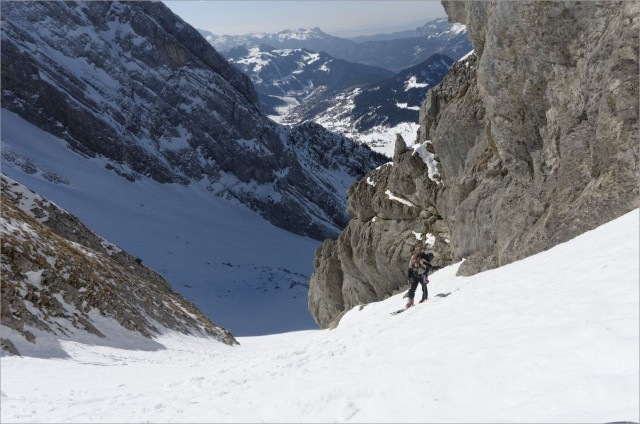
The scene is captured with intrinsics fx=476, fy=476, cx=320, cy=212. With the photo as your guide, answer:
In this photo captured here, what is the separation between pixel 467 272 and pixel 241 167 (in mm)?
97511

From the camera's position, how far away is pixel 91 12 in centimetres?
11375

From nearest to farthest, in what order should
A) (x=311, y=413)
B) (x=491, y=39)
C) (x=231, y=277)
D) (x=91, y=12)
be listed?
(x=311, y=413) → (x=491, y=39) → (x=231, y=277) → (x=91, y=12)

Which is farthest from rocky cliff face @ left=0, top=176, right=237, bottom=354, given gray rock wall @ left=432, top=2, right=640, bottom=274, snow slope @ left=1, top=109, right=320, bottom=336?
snow slope @ left=1, top=109, right=320, bottom=336

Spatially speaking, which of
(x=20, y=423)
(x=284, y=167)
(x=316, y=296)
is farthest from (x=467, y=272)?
(x=284, y=167)

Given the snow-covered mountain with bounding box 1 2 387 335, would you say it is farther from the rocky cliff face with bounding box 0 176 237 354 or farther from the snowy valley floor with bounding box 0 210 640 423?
the snowy valley floor with bounding box 0 210 640 423

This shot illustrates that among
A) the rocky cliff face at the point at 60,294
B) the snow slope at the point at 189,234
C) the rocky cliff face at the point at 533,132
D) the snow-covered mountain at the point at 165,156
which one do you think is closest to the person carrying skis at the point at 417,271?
the rocky cliff face at the point at 533,132

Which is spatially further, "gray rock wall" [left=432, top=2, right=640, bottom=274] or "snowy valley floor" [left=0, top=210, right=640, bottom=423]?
"gray rock wall" [left=432, top=2, right=640, bottom=274]

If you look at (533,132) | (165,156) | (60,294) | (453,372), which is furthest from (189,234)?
(453,372)

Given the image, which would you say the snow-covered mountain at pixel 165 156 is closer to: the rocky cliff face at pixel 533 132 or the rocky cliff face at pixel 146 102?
the rocky cliff face at pixel 146 102

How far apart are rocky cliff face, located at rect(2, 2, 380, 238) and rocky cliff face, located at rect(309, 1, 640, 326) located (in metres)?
78.6

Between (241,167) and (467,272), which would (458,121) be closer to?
(467,272)

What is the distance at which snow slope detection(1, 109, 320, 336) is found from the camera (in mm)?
60031

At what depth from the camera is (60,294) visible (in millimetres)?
21938

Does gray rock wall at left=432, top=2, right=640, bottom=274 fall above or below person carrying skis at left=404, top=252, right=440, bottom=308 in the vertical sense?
above
